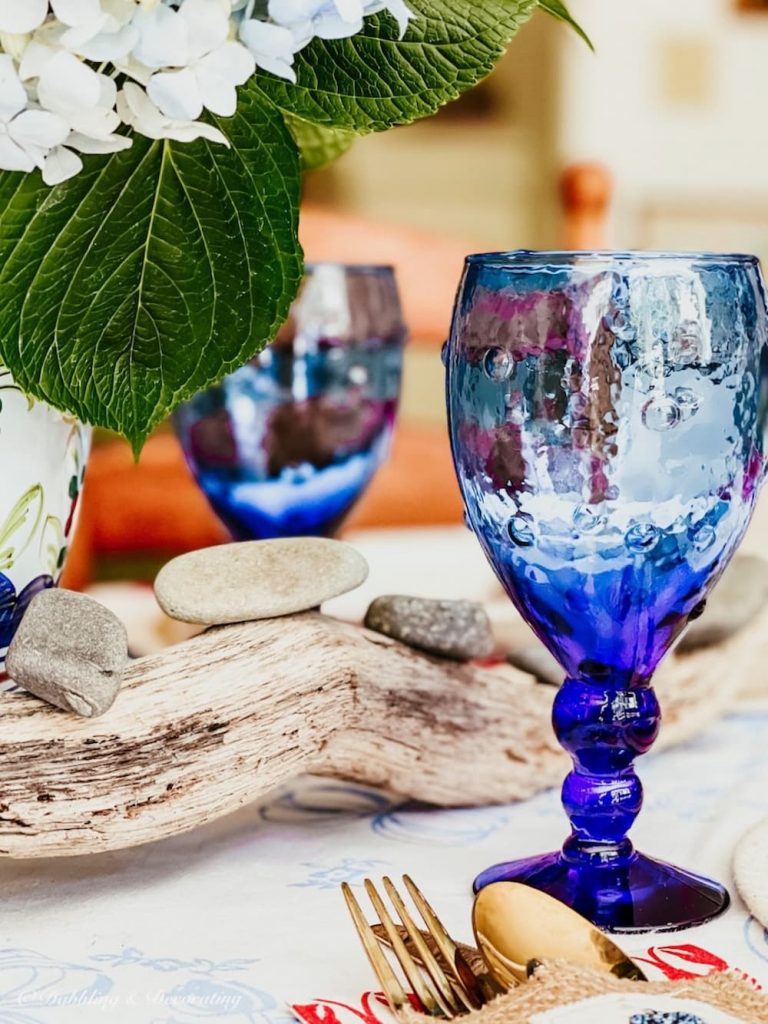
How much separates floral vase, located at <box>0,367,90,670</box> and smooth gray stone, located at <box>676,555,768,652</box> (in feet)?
0.99

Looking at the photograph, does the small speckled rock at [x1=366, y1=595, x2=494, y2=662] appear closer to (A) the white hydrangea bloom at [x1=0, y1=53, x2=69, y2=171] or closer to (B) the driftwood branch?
(B) the driftwood branch

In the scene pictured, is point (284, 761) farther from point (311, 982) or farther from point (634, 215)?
point (634, 215)

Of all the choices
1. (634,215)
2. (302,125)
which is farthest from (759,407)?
(634,215)

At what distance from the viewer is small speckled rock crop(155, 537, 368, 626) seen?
1.68ft

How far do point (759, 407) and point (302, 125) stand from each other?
0.28m

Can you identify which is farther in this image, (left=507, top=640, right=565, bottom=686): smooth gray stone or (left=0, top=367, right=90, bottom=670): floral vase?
(left=507, top=640, right=565, bottom=686): smooth gray stone

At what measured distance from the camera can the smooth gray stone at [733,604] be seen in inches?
26.1

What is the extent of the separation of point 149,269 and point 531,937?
0.26 meters

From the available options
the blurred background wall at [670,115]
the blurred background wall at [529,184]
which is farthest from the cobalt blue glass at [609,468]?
the blurred background wall at [670,115]

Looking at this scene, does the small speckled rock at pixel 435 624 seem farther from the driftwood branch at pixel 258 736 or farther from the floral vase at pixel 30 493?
the floral vase at pixel 30 493

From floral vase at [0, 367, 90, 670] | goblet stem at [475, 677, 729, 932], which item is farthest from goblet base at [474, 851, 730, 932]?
floral vase at [0, 367, 90, 670]

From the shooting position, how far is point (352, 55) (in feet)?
1.52

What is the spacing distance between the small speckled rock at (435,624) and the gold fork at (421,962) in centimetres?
15

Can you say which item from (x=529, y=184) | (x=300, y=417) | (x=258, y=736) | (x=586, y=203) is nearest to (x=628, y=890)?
(x=258, y=736)
